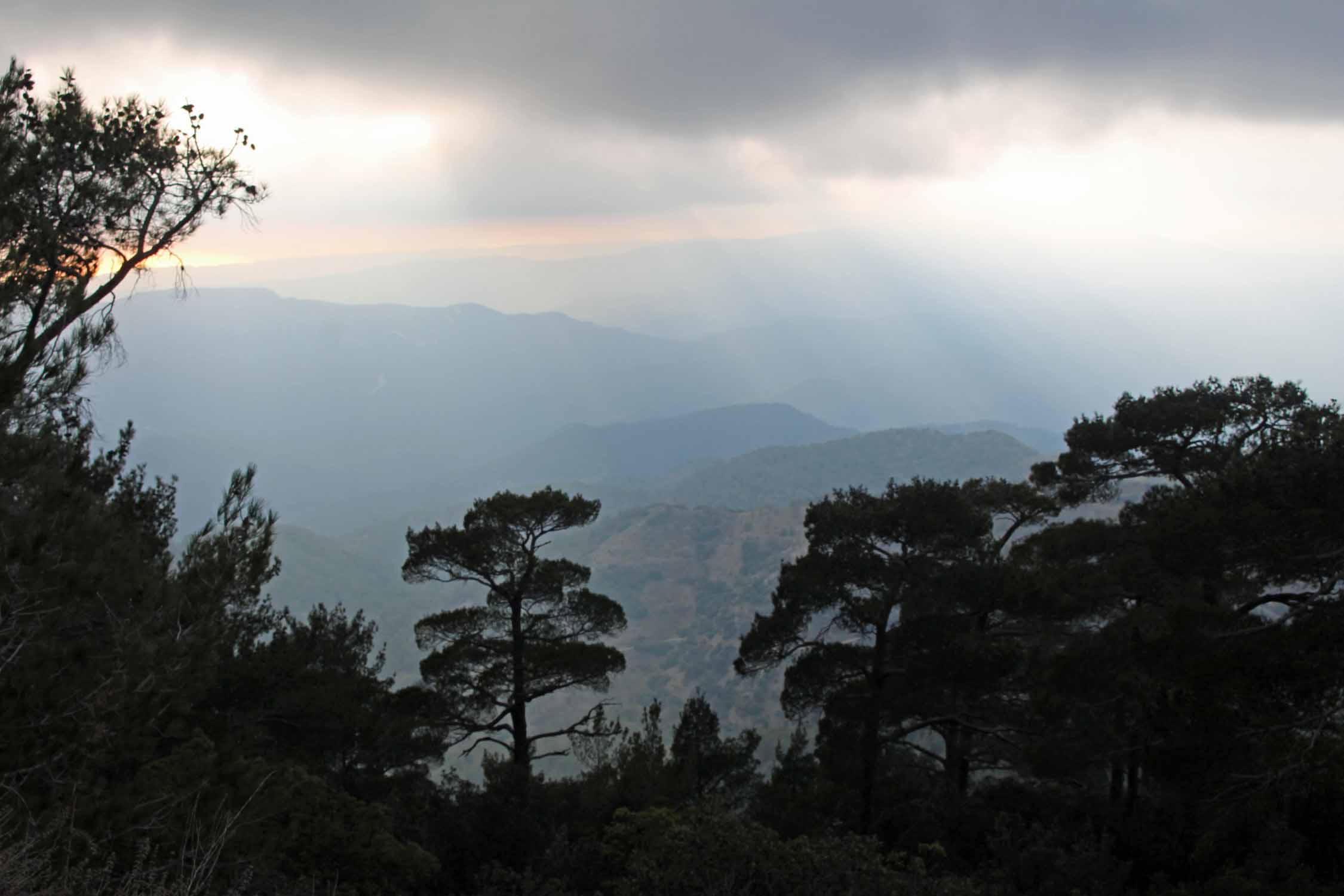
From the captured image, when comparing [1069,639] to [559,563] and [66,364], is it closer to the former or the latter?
[559,563]

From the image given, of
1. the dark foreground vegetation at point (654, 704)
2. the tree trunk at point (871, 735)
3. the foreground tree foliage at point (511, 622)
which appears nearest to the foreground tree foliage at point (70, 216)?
the dark foreground vegetation at point (654, 704)

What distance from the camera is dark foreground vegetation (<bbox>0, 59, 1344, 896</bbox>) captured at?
7.30 m

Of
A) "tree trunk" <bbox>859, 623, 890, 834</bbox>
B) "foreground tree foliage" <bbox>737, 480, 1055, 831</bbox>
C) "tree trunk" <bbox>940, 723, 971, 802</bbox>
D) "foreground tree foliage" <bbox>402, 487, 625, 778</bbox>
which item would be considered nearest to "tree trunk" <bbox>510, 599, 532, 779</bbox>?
"foreground tree foliage" <bbox>402, 487, 625, 778</bbox>

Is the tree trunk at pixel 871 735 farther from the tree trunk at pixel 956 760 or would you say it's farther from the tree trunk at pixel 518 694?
the tree trunk at pixel 518 694

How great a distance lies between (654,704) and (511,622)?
530 centimetres

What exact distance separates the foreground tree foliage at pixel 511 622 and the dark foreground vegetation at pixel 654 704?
0.24ft

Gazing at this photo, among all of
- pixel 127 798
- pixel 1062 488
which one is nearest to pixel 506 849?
pixel 127 798

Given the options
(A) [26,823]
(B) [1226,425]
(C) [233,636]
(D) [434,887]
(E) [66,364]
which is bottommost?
(D) [434,887]

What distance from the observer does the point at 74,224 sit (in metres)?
8.92

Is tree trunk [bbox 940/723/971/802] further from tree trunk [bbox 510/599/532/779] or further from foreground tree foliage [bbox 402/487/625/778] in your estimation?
tree trunk [bbox 510/599/532/779]

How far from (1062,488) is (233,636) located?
47.9 ft

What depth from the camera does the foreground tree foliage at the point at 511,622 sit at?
16.7m

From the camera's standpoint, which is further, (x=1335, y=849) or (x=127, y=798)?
(x=1335, y=849)

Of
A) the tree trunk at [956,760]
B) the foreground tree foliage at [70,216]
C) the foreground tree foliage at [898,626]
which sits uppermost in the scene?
the foreground tree foliage at [70,216]
